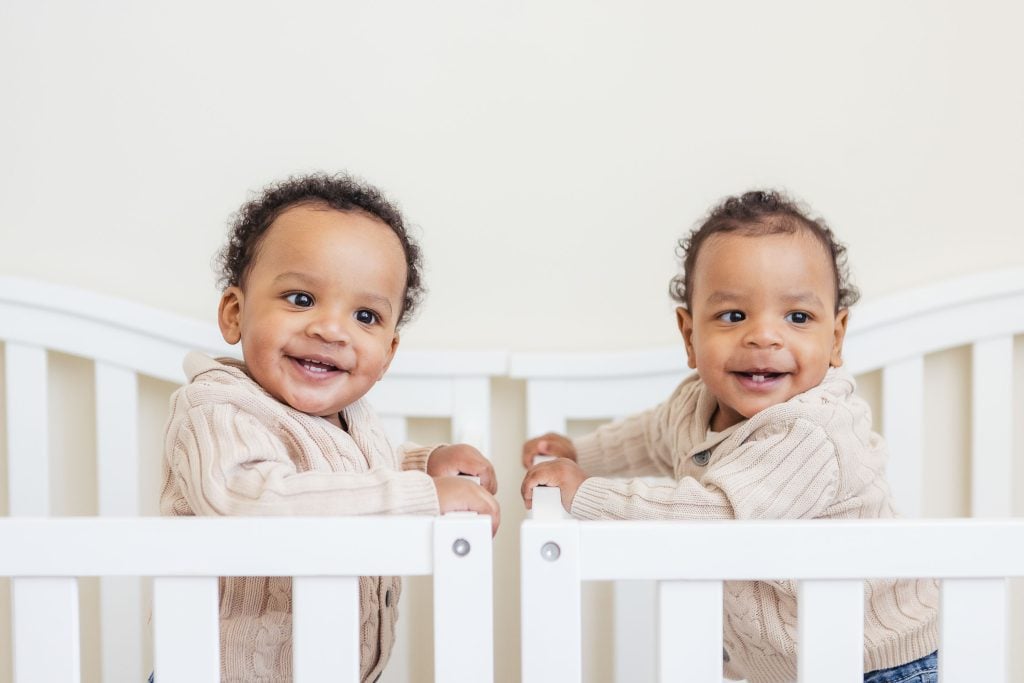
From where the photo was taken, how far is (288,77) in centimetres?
133

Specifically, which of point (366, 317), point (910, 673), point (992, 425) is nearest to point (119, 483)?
point (366, 317)

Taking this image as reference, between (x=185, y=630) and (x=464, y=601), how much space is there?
19 cm

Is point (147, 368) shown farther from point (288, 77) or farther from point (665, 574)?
point (665, 574)

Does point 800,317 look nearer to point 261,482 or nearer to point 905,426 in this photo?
point 905,426

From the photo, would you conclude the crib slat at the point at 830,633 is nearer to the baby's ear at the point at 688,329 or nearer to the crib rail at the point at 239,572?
the crib rail at the point at 239,572

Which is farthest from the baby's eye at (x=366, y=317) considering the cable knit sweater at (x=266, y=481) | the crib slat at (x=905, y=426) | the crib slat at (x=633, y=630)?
the crib slat at (x=905, y=426)

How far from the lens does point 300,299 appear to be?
0.92 metres

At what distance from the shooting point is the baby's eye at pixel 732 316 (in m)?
0.99

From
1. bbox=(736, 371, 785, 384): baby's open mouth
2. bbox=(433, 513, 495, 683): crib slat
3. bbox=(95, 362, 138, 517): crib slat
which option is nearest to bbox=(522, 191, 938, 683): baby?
bbox=(736, 371, 785, 384): baby's open mouth

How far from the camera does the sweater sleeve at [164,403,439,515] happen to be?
73 centimetres

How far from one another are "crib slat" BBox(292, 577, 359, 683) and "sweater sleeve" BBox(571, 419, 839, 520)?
288 mm

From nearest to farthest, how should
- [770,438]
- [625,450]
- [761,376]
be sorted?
[770,438]
[761,376]
[625,450]

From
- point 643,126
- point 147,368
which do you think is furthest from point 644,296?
point 147,368

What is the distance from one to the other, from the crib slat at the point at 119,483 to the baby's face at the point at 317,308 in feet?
1.36
